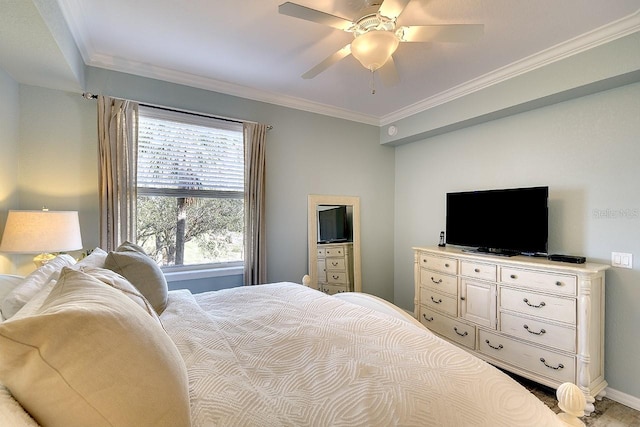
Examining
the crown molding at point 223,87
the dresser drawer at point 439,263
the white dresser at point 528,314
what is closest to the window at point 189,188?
the crown molding at point 223,87

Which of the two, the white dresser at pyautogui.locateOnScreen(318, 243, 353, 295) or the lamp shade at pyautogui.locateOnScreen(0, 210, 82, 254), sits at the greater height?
the lamp shade at pyautogui.locateOnScreen(0, 210, 82, 254)

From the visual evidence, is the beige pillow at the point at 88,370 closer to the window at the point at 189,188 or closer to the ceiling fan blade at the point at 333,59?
the ceiling fan blade at the point at 333,59

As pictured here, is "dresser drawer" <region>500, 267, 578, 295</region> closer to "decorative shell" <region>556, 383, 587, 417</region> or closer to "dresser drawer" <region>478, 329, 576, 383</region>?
"dresser drawer" <region>478, 329, 576, 383</region>

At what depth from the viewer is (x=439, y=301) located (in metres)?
3.01

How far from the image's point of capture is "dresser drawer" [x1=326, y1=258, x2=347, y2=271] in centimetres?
354

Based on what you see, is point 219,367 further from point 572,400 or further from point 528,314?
point 528,314

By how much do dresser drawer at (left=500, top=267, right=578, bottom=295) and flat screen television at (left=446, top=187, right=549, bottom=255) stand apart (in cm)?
27

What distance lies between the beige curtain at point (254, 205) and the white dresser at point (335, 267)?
0.78 metres

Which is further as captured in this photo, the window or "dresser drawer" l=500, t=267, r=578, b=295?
the window

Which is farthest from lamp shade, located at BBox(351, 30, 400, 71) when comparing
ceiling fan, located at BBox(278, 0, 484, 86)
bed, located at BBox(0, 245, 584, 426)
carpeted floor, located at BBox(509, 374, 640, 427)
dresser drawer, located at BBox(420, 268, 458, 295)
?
carpeted floor, located at BBox(509, 374, 640, 427)

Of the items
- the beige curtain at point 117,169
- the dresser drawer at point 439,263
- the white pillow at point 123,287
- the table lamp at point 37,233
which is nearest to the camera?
the white pillow at point 123,287

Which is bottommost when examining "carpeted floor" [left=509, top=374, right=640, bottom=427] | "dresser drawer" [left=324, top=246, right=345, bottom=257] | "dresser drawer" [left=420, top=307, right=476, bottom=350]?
"carpeted floor" [left=509, top=374, right=640, bottom=427]

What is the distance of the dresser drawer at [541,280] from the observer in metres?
2.09

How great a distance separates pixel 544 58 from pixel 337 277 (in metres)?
2.87
